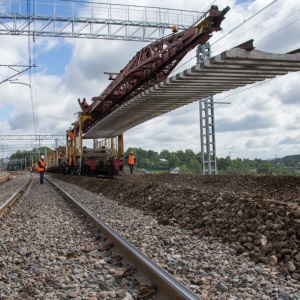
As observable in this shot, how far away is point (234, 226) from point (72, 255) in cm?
240

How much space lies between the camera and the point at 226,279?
12.2 ft

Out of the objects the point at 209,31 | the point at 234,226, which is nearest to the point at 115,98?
the point at 209,31

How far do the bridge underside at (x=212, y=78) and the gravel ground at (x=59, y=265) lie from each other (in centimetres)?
473

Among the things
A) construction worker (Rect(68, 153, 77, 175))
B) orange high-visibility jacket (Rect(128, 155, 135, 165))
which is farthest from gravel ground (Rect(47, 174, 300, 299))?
construction worker (Rect(68, 153, 77, 175))

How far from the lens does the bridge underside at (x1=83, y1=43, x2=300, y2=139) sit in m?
8.73

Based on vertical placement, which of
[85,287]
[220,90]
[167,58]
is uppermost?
[167,58]

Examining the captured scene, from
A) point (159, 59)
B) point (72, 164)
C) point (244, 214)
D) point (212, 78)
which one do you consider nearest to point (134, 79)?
point (159, 59)

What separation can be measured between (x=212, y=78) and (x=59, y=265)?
23.8 feet

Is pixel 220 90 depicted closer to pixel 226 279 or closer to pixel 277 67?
pixel 277 67

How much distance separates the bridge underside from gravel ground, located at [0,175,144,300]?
4730mm

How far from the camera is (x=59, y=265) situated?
454cm

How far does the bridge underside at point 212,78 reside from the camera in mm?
8727

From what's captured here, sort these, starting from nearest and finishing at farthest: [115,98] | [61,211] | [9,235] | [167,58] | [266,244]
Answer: [266,244] < [9,235] < [61,211] < [167,58] < [115,98]

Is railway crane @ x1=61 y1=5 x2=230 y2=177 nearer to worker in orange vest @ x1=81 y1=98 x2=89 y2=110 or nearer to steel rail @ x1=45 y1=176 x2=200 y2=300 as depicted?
worker in orange vest @ x1=81 y1=98 x2=89 y2=110
